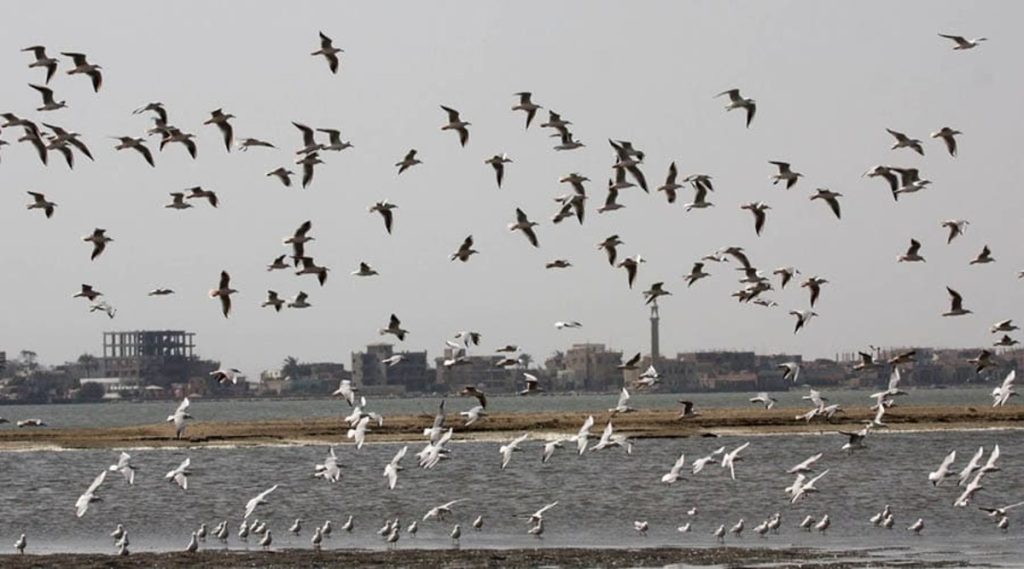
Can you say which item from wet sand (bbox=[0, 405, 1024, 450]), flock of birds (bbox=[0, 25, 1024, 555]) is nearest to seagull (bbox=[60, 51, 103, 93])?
flock of birds (bbox=[0, 25, 1024, 555])

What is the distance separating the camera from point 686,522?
45.0 m

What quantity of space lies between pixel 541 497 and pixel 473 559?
1661cm

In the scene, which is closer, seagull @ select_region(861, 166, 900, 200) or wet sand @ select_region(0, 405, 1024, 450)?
seagull @ select_region(861, 166, 900, 200)

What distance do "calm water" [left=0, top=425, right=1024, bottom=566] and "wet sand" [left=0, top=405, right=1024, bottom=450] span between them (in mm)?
6721

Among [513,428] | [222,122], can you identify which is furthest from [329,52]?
[513,428]

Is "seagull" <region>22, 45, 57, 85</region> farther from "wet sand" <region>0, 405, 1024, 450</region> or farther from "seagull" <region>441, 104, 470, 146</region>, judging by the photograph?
"wet sand" <region>0, 405, 1024, 450</region>

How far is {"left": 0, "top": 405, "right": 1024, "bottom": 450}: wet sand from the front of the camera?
85000mm

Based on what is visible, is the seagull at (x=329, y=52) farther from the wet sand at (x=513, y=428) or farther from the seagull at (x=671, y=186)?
the wet sand at (x=513, y=428)

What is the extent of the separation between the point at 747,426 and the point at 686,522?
45187 millimetres

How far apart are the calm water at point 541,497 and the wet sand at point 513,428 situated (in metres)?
6.72

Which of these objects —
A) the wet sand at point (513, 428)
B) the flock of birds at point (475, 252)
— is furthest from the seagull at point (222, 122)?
the wet sand at point (513, 428)

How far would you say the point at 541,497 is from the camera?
175ft

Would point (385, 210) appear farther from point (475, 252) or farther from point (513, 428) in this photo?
point (513, 428)

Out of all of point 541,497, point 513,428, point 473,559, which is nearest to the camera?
point 473,559
